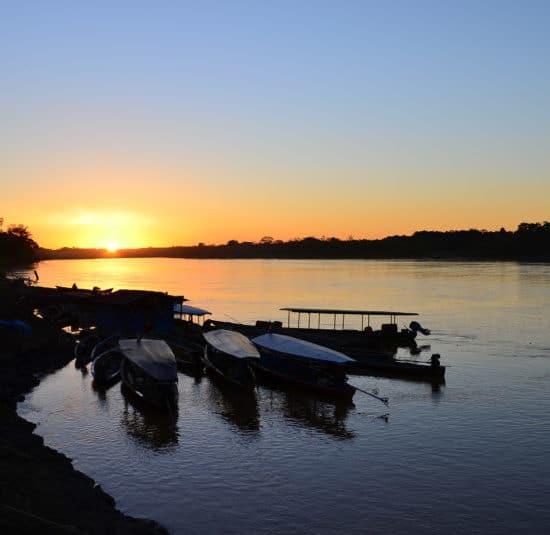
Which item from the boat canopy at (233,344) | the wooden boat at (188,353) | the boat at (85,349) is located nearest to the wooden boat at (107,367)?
the boat at (85,349)

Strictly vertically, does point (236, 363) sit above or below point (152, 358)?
below

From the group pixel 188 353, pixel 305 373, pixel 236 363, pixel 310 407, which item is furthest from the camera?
pixel 188 353

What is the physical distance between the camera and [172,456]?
26156 mm

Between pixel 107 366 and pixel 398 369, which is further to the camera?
pixel 398 369

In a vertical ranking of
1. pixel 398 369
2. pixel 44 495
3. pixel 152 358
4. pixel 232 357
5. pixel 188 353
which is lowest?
pixel 398 369

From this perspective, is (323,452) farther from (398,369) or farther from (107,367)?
(398,369)

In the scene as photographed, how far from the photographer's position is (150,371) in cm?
3394

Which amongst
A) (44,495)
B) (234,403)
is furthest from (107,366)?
(44,495)

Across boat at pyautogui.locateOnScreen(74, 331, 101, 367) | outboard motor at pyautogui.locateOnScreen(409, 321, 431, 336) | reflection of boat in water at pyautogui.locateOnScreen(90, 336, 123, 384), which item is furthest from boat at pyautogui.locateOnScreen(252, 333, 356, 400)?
outboard motor at pyautogui.locateOnScreen(409, 321, 431, 336)

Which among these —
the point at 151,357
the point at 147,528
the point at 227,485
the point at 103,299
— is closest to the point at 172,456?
the point at 227,485

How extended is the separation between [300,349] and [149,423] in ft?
39.2

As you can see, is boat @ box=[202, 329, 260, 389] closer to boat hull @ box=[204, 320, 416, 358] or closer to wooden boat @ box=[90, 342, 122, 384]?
wooden boat @ box=[90, 342, 122, 384]

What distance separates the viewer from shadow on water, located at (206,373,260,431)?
1259 inches

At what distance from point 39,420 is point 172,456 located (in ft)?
29.9
